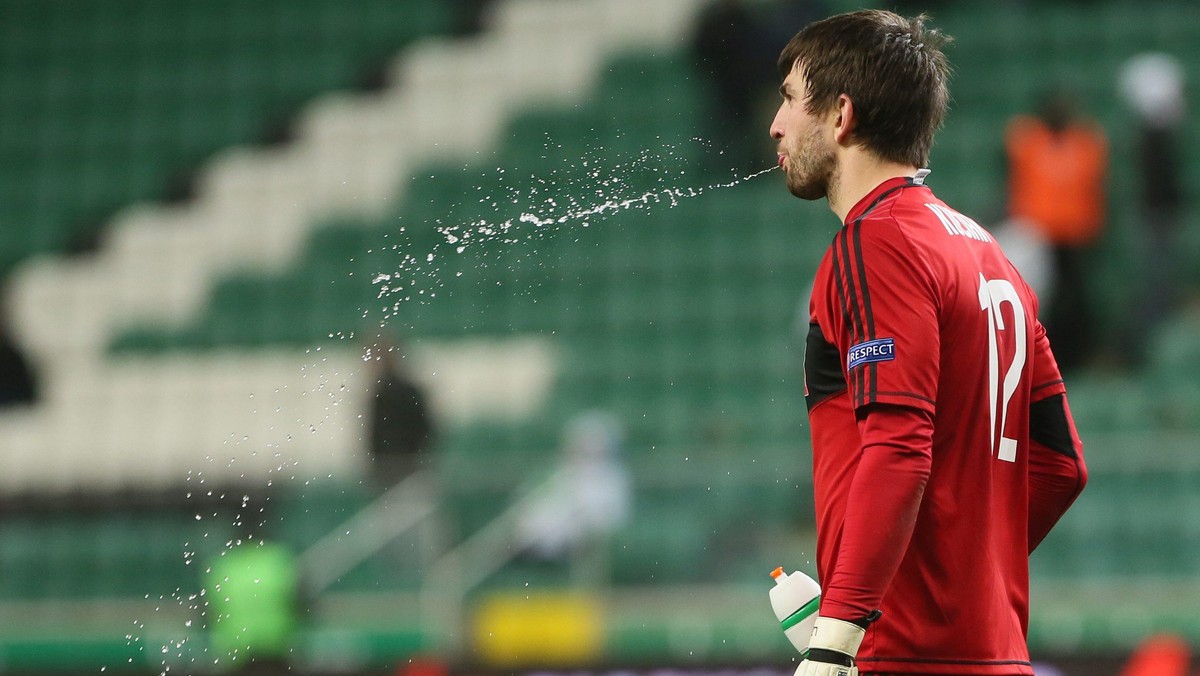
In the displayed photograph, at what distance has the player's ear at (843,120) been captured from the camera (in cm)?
277

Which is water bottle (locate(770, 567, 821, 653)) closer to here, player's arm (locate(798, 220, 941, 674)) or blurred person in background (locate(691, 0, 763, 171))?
player's arm (locate(798, 220, 941, 674))

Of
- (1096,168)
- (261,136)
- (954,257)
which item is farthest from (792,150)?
(261,136)

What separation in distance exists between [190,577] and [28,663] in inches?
38.9

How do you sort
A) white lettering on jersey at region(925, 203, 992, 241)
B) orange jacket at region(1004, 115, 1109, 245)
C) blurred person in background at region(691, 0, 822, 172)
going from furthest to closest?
blurred person in background at region(691, 0, 822, 172) < orange jacket at region(1004, 115, 1109, 245) < white lettering on jersey at region(925, 203, 992, 241)

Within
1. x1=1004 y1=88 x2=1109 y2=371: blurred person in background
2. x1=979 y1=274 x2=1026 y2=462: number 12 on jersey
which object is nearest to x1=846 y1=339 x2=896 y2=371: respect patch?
x1=979 y1=274 x2=1026 y2=462: number 12 on jersey

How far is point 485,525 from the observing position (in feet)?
27.2

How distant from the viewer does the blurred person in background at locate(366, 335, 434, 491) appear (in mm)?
8375

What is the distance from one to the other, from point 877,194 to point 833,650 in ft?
2.61

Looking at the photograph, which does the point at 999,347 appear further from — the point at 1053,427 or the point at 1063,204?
the point at 1063,204

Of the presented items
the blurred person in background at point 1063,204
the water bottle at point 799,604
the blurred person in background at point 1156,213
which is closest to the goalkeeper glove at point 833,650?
the water bottle at point 799,604

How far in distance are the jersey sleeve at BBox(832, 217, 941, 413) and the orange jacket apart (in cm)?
785

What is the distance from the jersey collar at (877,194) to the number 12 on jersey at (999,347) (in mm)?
212

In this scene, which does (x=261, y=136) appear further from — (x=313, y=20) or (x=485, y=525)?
(x=485, y=525)

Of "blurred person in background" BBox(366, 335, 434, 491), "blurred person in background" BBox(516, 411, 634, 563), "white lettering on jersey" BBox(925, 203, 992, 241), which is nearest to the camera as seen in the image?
"white lettering on jersey" BBox(925, 203, 992, 241)
